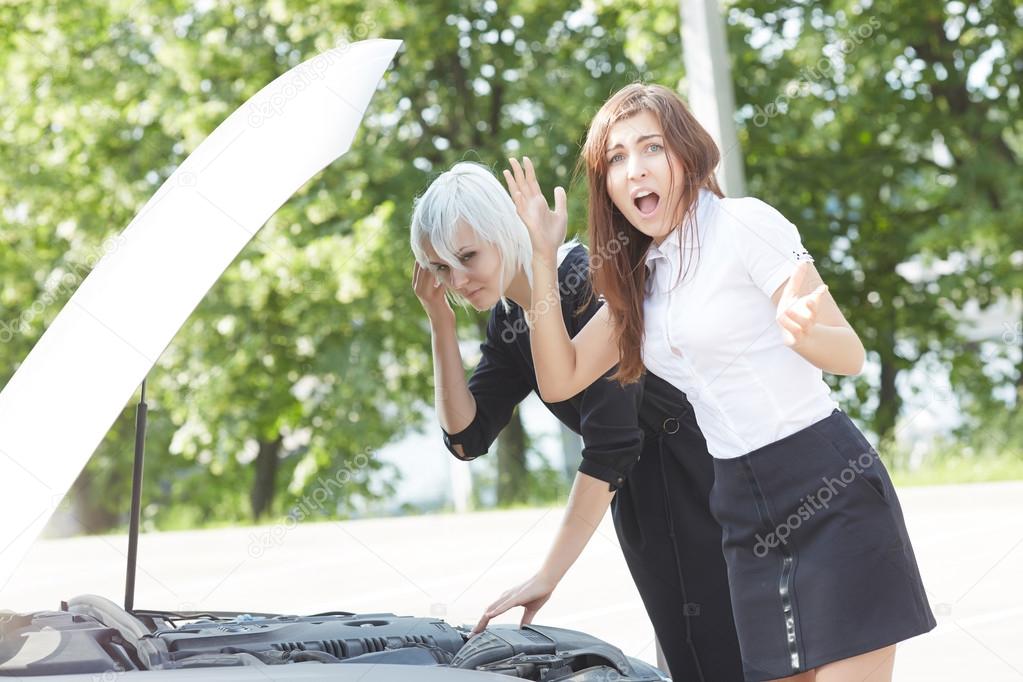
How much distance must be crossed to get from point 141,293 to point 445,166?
34.7 feet

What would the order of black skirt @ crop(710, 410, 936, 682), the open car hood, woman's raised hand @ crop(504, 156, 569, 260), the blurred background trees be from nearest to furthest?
the open car hood, black skirt @ crop(710, 410, 936, 682), woman's raised hand @ crop(504, 156, 569, 260), the blurred background trees

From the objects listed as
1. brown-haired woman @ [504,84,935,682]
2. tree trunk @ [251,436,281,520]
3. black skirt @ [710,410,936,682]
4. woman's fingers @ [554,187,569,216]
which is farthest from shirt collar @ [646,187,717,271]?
tree trunk @ [251,436,281,520]

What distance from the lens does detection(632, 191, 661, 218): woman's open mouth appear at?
2.25m

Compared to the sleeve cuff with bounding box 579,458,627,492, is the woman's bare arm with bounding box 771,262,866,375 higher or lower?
higher

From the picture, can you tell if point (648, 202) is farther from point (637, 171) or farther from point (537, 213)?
point (537, 213)

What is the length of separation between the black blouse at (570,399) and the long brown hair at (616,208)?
1.33ft

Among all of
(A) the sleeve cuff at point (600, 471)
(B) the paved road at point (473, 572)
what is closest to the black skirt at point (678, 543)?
(A) the sleeve cuff at point (600, 471)

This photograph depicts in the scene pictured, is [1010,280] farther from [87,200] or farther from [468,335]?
[87,200]

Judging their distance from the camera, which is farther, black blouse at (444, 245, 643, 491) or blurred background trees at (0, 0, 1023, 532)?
blurred background trees at (0, 0, 1023, 532)

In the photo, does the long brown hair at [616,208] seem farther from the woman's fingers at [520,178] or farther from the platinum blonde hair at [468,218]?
→ the platinum blonde hair at [468,218]

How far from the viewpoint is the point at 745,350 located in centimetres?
212

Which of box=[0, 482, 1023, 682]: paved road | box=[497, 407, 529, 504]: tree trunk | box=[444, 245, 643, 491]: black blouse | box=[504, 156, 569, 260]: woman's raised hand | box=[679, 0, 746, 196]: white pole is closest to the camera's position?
box=[504, 156, 569, 260]: woman's raised hand

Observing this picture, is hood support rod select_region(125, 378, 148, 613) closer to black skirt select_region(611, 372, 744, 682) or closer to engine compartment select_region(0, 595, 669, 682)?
engine compartment select_region(0, 595, 669, 682)

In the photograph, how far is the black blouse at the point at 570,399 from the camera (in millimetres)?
2867
